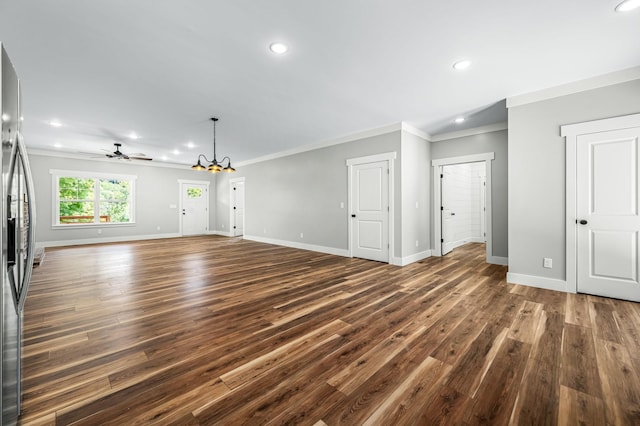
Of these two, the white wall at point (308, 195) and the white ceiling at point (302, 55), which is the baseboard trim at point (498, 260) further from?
the white ceiling at point (302, 55)

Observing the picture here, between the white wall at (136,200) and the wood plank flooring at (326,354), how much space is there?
571 centimetres

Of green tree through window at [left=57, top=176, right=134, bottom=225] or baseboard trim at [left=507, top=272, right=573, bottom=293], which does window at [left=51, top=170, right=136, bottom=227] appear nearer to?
green tree through window at [left=57, top=176, right=134, bottom=225]

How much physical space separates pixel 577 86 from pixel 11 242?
555cm

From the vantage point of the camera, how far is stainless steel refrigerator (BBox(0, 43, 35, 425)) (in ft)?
3.69

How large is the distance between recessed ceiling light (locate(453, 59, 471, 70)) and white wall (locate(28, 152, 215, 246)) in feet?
32.0

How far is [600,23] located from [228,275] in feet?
17.3

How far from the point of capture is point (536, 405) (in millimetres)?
1526

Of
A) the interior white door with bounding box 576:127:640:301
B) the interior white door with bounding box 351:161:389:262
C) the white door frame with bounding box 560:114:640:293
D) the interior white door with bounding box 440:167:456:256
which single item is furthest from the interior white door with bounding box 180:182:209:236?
the interior white door with bounding box 576:127:640:301

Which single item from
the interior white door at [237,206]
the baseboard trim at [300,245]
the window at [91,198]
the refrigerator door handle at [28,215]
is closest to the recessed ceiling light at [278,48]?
the refrigerator door handle at [28,215]

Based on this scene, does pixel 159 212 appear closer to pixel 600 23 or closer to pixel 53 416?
pixel 53 416

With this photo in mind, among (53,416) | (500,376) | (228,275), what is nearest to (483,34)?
(500,376)

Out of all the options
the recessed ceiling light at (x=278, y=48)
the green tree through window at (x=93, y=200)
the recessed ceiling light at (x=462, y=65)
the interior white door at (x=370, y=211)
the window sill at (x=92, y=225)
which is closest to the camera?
the recessed ceiling light at (x=278, y=48)

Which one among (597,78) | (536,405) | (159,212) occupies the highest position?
(597,78)

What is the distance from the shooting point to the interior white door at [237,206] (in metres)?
10.1
